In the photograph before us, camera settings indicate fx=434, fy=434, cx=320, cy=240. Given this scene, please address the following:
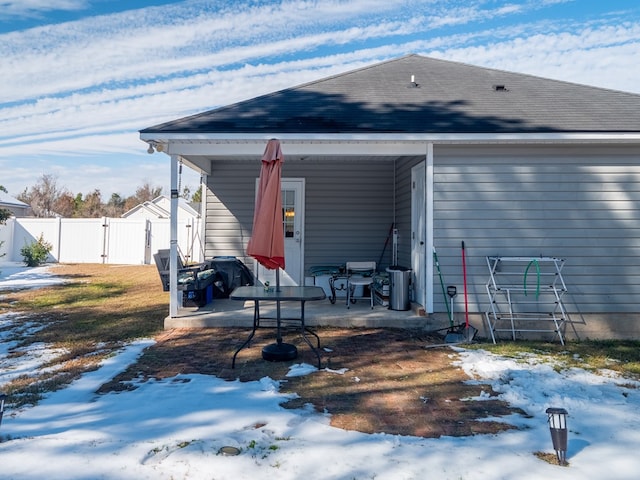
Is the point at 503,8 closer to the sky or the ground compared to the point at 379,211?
closer to the sky

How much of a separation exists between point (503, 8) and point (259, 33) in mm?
5737

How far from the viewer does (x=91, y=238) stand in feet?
53.2

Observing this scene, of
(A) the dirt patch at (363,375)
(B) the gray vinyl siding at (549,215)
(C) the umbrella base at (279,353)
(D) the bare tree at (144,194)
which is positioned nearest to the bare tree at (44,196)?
(D) the bare tree at (144,194)

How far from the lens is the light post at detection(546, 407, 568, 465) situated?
7.93ft

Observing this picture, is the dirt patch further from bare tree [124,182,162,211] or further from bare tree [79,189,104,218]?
bare tree [124,182,162,211]

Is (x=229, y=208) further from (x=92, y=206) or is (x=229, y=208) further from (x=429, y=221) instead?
(x=92, y=206)

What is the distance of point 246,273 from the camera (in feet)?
25.2

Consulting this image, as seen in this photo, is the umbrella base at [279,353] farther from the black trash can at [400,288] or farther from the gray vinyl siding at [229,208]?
the gray vinyl siding at [229,208]

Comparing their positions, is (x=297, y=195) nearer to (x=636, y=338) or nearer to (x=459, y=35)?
(x=636, y=338)

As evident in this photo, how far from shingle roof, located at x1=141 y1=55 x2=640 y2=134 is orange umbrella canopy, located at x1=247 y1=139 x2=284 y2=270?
4.98 ft

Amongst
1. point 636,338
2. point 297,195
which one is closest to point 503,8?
point 297,195

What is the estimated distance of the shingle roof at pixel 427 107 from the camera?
18.7 ft

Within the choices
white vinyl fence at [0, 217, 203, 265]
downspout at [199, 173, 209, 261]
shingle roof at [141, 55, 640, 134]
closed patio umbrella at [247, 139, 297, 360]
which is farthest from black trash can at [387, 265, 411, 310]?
white vinyl fence at [0, 217, 203, 265]

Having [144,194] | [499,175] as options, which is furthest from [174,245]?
[144,194]
